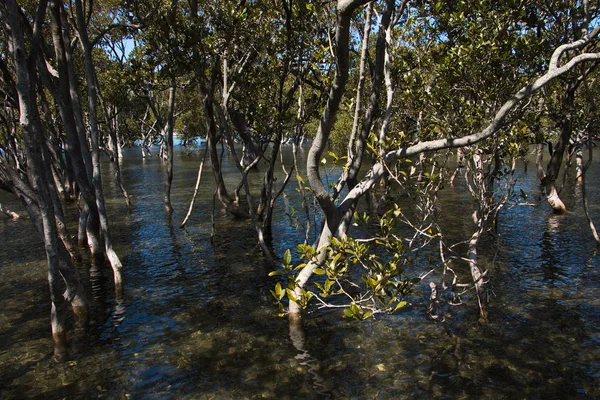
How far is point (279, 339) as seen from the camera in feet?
34.0

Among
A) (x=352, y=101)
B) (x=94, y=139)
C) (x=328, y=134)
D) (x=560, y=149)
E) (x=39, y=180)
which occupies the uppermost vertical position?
(x=352, y=101)

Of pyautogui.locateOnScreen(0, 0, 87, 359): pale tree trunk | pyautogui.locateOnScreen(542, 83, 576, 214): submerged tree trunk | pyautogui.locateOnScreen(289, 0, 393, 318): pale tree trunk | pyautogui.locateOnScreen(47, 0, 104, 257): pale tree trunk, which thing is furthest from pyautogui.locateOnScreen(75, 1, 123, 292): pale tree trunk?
pyautogui.locateOnScreen(542, 83, 576, 214): submerged tree trunk

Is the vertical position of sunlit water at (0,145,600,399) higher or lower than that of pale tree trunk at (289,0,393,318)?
lower

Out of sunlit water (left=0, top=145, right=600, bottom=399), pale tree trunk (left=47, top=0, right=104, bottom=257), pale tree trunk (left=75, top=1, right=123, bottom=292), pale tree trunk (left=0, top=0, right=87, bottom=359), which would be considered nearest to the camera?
sunlit water (left=0, top=145, right=600, bottom=399)

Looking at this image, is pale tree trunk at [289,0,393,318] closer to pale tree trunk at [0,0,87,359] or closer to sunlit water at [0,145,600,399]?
sunlit water at [0,145,600,399]

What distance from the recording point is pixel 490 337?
10023 mm

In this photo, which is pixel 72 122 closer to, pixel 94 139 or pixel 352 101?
pixel 94 139

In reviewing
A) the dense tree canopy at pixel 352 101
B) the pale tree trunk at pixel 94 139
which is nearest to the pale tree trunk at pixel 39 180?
the dense tree canopy at pixel 352 101

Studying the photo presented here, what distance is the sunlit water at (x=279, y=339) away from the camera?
27.9 feet

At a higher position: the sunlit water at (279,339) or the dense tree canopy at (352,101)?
the dense tree canopy at (352,101)

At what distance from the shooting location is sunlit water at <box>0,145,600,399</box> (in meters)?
8.51

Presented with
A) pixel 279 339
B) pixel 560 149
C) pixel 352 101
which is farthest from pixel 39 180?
pixel 560 149

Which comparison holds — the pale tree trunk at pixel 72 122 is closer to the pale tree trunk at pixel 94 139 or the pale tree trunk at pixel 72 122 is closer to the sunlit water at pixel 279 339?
the pale tree trunk at pixel 94 139

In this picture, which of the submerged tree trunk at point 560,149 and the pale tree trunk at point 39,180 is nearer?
→ the pale tree trunk at point 39,180
